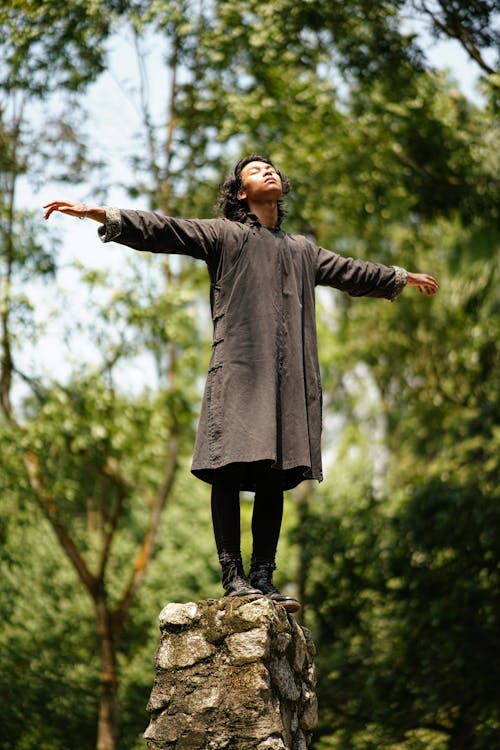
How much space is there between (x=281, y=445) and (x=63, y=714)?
8.64m

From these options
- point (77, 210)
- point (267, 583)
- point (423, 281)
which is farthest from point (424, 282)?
point (77, 210)

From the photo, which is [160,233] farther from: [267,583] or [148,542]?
[148,542]

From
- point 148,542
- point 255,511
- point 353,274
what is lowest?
point 255,511

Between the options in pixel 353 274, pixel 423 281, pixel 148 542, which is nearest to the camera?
pixel 353 274

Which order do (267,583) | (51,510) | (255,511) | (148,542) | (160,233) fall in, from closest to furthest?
(160,233), (267,583), (255,511), (51,510), (148,542)

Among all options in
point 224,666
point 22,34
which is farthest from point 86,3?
point 224,666

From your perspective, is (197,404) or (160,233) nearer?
(160,233)

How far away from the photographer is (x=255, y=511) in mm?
4656

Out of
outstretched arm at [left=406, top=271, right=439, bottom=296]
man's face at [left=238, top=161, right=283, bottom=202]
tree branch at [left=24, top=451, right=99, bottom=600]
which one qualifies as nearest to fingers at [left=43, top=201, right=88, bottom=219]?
man's face at [left=238, top=161, right=283, bottom=202]

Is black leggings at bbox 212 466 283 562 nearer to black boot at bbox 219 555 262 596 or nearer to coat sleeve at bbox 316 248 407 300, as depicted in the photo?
black boot at bbox 219 555 262 596

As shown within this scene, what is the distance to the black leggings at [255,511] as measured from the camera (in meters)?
4.45

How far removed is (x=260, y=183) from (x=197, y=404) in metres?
8.72

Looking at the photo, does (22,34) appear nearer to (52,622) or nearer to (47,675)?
(47,675)

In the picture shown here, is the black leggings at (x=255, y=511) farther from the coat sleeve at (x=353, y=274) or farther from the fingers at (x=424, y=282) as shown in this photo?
the fingers at (x=424, y=282)
